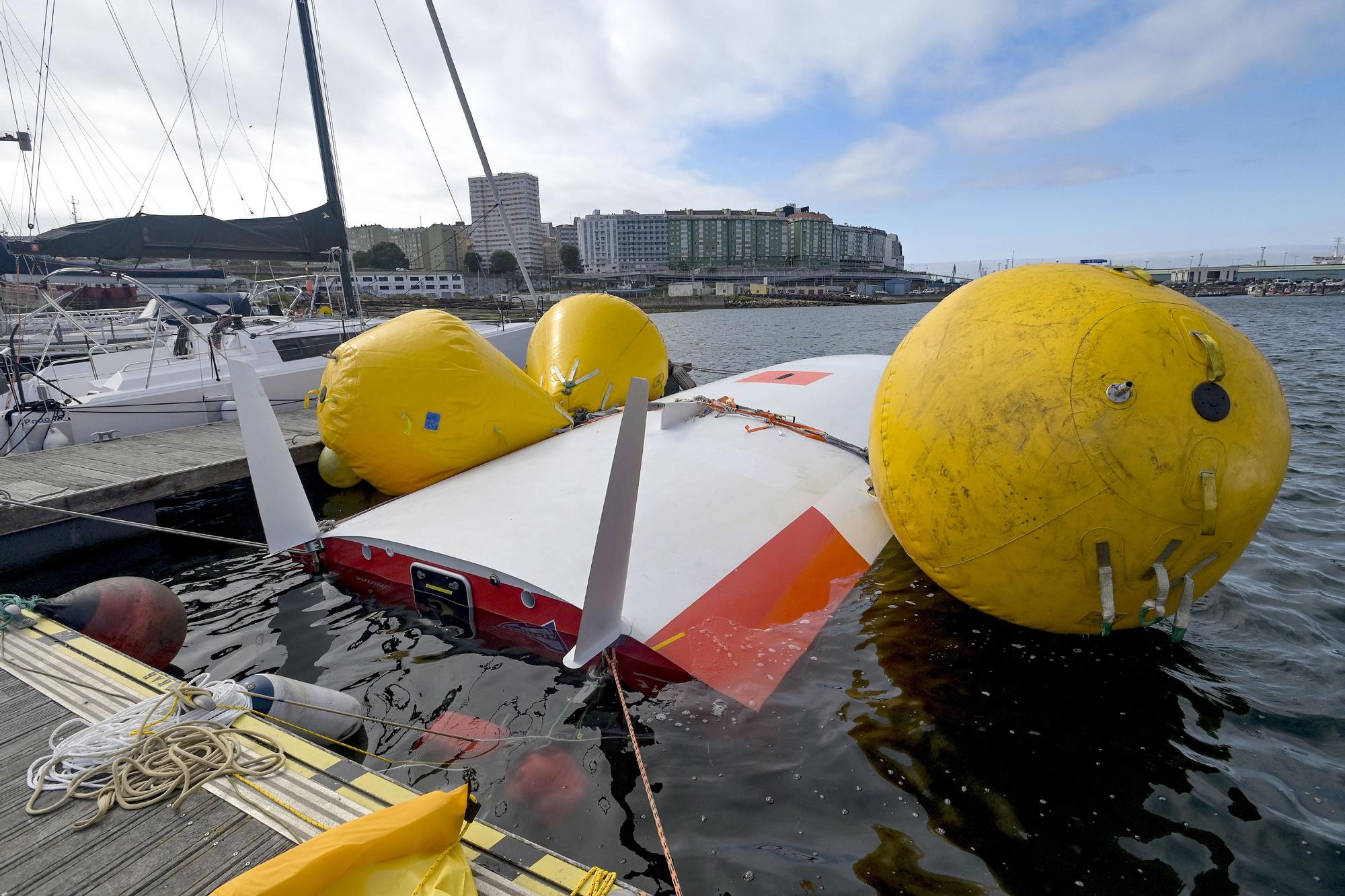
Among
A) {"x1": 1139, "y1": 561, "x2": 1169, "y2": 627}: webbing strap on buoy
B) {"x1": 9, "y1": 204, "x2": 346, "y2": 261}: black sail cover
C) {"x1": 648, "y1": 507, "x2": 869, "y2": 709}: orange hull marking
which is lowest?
{"x1": 648, "y1": 507, "x2": 869, "y2": 709}: orange hull marking

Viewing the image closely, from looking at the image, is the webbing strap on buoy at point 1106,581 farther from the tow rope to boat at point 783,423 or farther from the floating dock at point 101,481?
the floating dock at point 101,481

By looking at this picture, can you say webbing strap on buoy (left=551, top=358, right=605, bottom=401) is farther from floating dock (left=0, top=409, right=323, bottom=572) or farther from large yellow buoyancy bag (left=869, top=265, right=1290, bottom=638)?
large yellow buoyancy bag (left=869, top=265, right=1290, bottom=638)

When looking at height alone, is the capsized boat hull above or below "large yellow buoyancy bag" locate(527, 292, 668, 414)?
below

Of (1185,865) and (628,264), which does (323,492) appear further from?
(628,264)

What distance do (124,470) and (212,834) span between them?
24.3 ft

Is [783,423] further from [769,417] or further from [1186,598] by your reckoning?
[1186,598]

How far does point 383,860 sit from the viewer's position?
2.16 metres

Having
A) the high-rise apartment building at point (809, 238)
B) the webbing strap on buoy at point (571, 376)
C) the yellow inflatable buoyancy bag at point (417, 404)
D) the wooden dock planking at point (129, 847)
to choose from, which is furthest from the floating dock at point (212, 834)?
the high-rise apartment building at point (809, 238)

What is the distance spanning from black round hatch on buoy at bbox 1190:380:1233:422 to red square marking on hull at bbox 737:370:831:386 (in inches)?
234

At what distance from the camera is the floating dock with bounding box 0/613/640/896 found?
2.30m

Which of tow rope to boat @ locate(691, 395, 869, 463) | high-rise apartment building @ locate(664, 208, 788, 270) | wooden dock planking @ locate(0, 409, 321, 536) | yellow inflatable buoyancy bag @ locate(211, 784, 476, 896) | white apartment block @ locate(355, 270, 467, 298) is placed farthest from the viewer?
high-rise apartment building @ locate(664, 208, 788, 270)

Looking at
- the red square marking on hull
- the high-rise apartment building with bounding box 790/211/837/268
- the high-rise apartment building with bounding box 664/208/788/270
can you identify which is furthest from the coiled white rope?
the high-rise apartment building with bounding box 790/211/837/268

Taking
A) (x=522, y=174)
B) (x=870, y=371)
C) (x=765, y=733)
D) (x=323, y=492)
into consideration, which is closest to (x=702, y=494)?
(x=765, y=733)

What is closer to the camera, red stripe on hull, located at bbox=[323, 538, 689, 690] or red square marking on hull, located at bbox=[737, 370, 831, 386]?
red stripe on hull, located at bbox=[323, 538, 689, 690]
